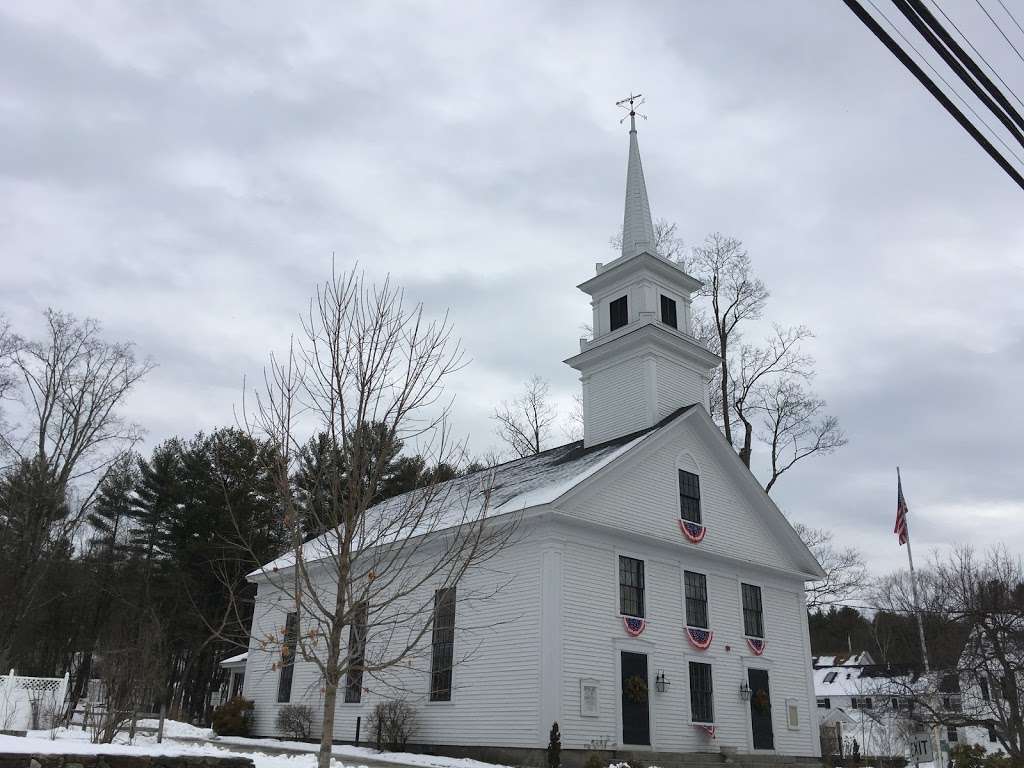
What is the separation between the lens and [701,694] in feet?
69.4

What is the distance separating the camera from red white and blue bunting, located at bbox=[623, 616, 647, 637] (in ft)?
65.0

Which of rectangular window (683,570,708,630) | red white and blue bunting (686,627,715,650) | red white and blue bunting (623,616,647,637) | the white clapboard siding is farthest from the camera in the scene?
rectangular window (683,570,708,630)

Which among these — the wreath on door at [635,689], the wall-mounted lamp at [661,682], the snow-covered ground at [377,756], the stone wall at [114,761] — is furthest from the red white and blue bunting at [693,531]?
the stone wall at [114,761]

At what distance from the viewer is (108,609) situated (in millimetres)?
45500

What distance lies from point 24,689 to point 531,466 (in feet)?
47.5

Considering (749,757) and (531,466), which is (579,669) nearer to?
(749,757)

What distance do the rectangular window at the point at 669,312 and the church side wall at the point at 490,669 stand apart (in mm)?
10121

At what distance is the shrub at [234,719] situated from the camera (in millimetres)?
25641

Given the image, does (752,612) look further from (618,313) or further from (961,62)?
(961,62)

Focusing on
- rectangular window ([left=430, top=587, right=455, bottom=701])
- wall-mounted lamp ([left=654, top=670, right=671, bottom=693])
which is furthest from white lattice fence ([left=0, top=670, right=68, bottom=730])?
wall-mounted lamp ([left=654, top=670, right=671, bottom=693])

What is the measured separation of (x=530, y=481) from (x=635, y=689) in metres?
6.11

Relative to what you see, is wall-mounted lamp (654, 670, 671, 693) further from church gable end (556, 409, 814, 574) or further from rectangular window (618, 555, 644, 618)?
church gable end (556, 409, 814, 574)

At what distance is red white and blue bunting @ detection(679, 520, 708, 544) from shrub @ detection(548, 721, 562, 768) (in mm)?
6871

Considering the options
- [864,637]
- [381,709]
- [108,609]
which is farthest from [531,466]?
[864,637]
